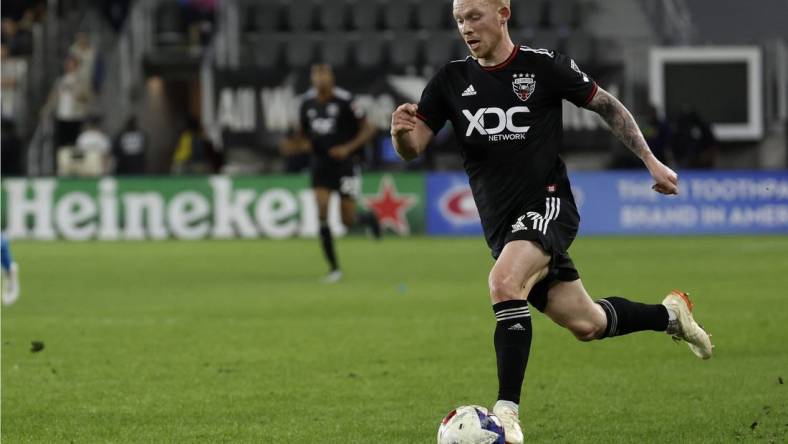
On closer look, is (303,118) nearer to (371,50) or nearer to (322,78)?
(322,78)

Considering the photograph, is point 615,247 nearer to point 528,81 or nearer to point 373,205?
point 373,205

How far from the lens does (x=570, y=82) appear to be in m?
6.55

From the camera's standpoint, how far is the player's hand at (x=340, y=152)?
16.4 meters

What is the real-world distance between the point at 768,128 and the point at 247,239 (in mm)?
10642

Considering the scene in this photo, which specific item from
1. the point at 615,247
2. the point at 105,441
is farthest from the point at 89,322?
the point at 615,247

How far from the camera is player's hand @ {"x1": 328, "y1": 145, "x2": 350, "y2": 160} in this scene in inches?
644

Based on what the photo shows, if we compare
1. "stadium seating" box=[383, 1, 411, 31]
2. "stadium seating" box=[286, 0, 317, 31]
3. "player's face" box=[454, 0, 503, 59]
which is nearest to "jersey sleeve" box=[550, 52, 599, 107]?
"player's face" box=[454, 0, 503, 59]

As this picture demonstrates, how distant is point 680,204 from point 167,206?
8646 millimetres

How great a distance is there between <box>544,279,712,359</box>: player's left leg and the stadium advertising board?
17.4 metres

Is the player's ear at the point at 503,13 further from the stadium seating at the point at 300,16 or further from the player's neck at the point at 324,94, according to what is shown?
the stadium seating at the point at 300,16

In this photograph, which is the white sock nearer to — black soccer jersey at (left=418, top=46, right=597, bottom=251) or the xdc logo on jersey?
black soccer jersey at (left=418, top=46, right=597, bottom=251)

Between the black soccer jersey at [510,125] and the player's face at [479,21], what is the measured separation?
0.49 feet

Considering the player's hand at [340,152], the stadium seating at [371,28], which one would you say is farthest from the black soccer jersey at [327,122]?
the stadium seating at [371,28]

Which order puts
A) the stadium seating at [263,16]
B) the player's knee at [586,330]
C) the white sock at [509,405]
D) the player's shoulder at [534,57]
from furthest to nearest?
1. the stadium seating at [263,16]
2. the player's knee at [586,330]
3. the player's shoulder at [534,57]
4. the white sock at [509,405]
